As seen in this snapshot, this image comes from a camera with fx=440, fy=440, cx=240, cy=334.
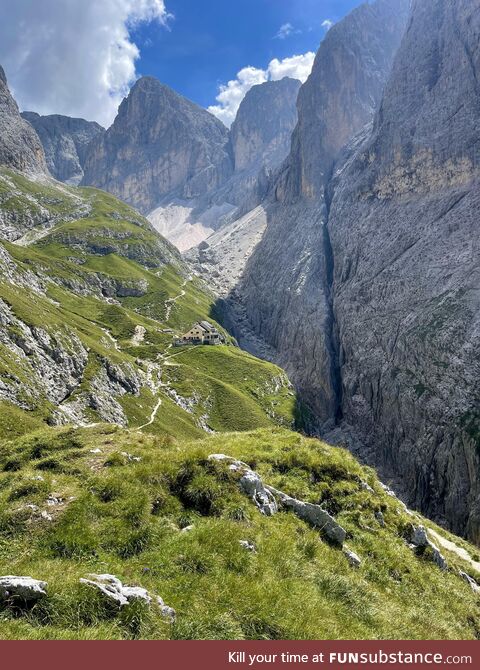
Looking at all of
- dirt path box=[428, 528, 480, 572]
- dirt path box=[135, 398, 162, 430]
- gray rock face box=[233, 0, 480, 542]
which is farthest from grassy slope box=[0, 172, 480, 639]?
gray rock face box=[233, 0, 480, 542]

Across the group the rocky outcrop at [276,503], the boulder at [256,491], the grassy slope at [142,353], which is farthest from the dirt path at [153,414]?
the boulder at [256,491]

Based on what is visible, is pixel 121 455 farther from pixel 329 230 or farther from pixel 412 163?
Answer: pixel 329 230

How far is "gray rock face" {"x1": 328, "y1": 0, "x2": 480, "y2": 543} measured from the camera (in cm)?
9119

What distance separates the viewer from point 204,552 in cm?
1219

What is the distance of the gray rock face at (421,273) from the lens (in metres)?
91.2

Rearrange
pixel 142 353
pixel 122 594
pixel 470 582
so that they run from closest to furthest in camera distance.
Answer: pixel 122 594 → pixel 470 582 → pixel 142 353

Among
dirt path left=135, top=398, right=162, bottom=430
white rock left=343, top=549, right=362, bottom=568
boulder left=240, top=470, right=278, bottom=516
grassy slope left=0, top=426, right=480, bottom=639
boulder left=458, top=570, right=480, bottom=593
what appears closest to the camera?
grassy slope left=0, top=426, right=480, bottom=639

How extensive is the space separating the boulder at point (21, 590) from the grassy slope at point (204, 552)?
0.26 metres

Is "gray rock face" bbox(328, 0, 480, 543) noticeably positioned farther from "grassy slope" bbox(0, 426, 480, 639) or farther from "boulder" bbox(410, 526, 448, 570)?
"grassy slope" bbox(0, 426, 480, 639)

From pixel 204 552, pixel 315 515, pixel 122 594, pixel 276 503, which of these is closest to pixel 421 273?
pixel 315 515

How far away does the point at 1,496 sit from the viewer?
1404cm

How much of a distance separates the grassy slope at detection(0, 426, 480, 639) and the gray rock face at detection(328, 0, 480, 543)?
64.6 metres

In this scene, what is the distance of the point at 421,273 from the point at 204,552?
124862mm

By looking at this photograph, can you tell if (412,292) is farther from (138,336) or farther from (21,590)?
(21,590)
